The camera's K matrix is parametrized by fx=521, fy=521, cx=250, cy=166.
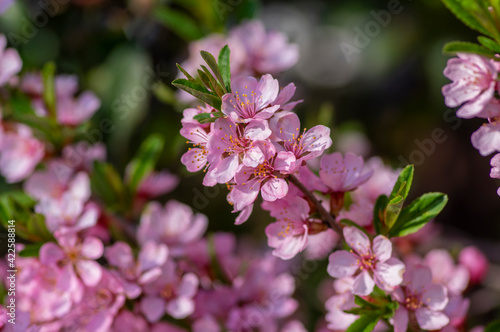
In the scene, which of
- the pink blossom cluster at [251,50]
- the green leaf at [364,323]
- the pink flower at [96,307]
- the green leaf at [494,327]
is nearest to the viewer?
the green leaf at [364,323]

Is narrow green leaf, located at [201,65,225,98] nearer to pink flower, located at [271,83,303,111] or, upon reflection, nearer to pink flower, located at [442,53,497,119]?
pink flower, located at [271,83,303,111]

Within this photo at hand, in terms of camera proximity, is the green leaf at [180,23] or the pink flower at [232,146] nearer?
the pink flower at [232,146]

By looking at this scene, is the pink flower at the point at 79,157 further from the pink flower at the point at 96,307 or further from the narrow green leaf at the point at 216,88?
the narrow green leaf at the point at 216,88

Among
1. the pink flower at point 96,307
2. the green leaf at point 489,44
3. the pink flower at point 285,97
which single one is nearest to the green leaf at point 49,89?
the pink flower at point 96,307

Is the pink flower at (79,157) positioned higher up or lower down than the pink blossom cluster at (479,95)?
lower down

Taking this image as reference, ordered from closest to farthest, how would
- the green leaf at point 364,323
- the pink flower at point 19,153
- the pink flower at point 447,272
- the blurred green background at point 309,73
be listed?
the green leaf at point 364,323 → the pink flower at point 447,272 → the pink flower at point 19,153 → the blurred green background at point 309,73

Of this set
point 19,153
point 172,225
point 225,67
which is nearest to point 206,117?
point 225,67

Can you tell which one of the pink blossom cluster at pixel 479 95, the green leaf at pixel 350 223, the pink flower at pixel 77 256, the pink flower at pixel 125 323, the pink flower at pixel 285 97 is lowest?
the pink flower at pixel 125 323
